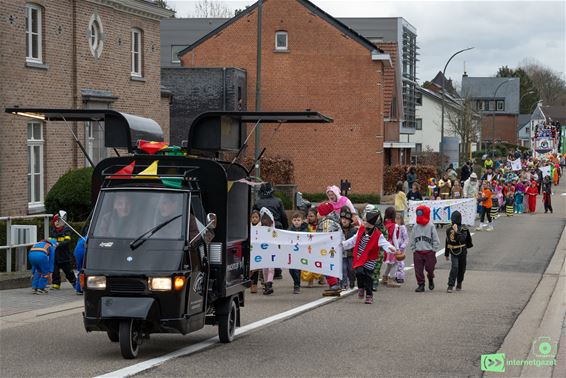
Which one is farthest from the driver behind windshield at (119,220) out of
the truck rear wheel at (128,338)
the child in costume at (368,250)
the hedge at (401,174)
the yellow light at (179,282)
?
the hedge at (401,174)

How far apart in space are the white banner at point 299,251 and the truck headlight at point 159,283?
700 cm

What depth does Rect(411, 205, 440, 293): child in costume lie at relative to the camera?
Result: 60.0ft

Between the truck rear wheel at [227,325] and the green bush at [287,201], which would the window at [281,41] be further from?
the truck rear wheel at [227,325]

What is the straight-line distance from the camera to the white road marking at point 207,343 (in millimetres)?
10113

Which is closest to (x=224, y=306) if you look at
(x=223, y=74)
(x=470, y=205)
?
(x=470, y=205)

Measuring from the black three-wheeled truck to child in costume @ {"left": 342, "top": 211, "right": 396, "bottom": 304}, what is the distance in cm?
351

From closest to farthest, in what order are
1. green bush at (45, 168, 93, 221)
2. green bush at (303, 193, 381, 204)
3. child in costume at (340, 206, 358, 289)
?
child in costume at (340, 206, 358, 289) < green bush at (45, 168, 93, 221) < green bush at (303, 193, 381, 204)

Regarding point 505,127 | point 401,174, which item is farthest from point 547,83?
point 401,174

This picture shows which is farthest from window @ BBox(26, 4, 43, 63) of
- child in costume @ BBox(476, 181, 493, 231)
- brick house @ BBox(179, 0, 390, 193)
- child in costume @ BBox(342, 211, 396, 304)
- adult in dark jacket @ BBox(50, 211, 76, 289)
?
brick house @ BBox(179, 0, 390, 193)

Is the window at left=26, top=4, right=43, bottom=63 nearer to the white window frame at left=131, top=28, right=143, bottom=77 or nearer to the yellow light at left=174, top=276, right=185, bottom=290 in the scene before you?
the white window frame at left=131, top=28, right=143, bottom=77

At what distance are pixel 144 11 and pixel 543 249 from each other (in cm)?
1495

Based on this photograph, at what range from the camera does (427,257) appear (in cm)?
1834

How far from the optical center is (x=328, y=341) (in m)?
12.4

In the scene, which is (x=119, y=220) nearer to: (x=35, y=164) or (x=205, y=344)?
(x=205, y=344)
